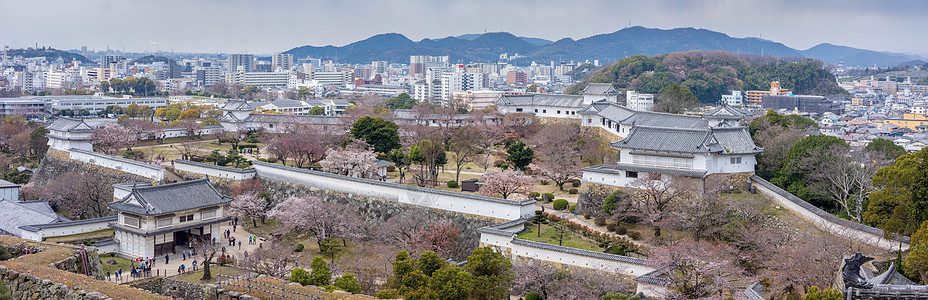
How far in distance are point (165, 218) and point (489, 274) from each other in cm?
1439

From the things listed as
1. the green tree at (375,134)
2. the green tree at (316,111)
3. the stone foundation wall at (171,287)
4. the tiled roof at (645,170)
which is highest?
the green tree at (316,111)

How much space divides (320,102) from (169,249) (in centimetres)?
5155

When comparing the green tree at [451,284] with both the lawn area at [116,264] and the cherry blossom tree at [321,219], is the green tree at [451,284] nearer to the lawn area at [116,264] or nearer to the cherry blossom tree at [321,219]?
the cherry blossom tree at [321,219]

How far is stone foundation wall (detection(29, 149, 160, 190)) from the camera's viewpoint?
3991 centimetres

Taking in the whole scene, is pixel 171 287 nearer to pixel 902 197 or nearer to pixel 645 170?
pixel 645 170

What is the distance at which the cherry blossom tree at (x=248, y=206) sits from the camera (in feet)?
104

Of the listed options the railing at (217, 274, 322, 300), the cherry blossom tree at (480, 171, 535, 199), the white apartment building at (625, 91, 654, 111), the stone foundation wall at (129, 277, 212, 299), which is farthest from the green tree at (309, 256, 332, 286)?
the white apartment building at (625, 91, 654, 111)

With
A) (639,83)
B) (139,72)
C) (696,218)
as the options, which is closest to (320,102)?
(639,83)

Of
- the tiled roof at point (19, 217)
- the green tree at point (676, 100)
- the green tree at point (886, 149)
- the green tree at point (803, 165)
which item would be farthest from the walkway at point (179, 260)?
the green tree at point (676, 100)

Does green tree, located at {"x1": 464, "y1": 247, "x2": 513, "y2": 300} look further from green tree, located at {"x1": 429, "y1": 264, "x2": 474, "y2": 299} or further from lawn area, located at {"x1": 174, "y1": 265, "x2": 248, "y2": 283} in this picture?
lawn area, located at {"x1": 174, "y1": 265, "x2": 248, "y2": 283}

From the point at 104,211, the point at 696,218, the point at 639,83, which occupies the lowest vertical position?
the point at 104,211

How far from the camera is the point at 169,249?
89.2ft

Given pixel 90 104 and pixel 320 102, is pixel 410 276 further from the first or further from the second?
pixel 90 104

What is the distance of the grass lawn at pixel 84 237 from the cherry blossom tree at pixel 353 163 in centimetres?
1071
